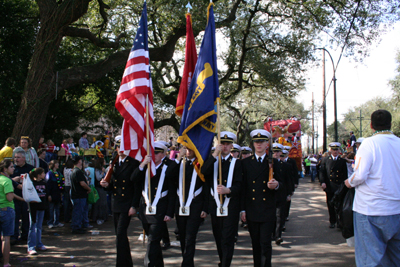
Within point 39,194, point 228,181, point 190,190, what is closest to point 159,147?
point 190,190

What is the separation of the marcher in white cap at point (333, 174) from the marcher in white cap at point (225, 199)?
4855 mm

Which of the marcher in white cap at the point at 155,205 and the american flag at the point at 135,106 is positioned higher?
the american flag at the point at 135,106

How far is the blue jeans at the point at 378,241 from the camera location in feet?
12.3

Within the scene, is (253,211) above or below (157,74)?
below

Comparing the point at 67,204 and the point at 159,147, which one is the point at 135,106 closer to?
the point at 159,147

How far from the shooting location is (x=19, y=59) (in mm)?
16609

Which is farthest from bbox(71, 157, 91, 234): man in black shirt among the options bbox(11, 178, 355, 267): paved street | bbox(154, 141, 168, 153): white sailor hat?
bbox(154, 141, 168, 153): white sailor hat

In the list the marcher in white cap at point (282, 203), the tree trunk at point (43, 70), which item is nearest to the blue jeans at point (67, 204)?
the tree trunk at point (43, 70)

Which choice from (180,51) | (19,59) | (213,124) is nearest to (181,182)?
(213,124)

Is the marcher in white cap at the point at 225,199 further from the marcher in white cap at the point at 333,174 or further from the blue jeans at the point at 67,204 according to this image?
the blue jeans at the point at 67,204

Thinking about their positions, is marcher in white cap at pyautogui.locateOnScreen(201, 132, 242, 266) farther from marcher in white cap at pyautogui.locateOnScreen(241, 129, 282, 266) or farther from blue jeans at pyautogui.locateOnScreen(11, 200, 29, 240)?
blue jeans at pyautogui.locateOnScreen(11, 200, 29, 240)

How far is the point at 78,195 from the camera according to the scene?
9.26 m

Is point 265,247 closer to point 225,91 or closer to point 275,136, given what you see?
point 275,136

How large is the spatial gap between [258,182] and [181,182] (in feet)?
4.04
